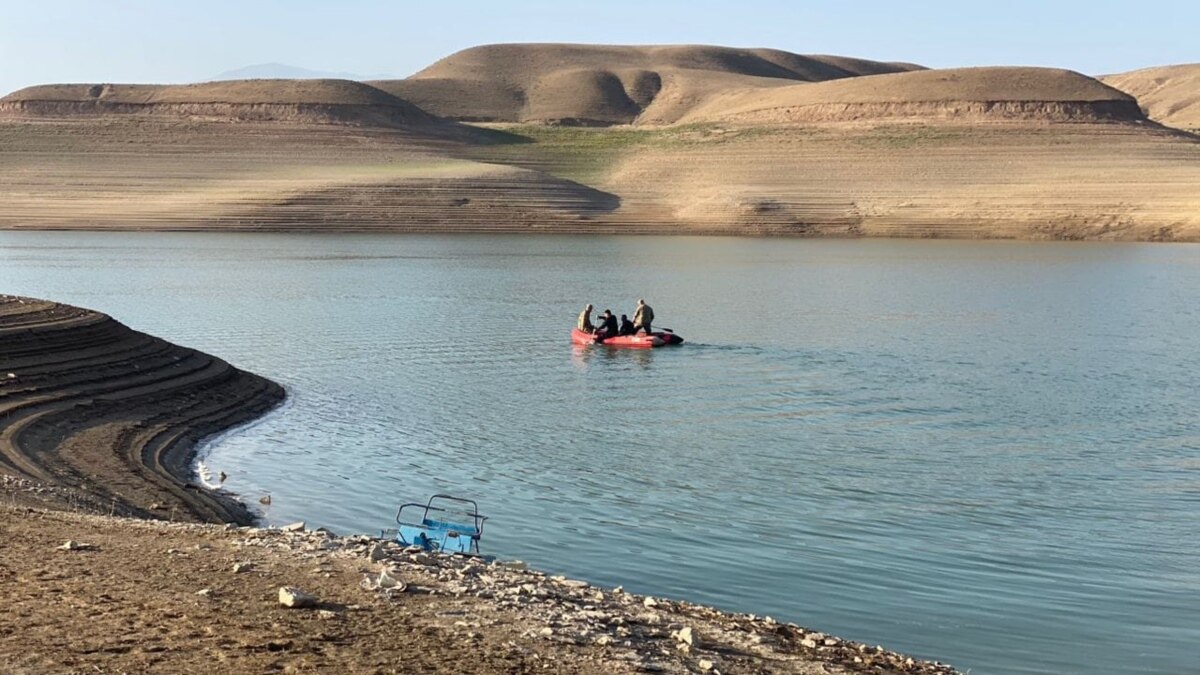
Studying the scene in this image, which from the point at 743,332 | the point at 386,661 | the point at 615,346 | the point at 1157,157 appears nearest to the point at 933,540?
the point at 386,661

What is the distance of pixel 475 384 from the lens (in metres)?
28.0

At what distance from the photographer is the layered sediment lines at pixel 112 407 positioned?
15805 mm

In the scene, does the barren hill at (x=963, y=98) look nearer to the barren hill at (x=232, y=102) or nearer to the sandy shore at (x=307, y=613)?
the barren hill at (x=232, y=102)

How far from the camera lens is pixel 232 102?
391 ft

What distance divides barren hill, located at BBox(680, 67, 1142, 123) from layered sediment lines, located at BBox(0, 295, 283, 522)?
96.5 meters

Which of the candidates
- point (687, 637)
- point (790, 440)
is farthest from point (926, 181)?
point (687, 637)

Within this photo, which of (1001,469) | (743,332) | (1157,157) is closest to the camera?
(1001,469)

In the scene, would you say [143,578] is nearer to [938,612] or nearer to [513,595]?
[513,595]

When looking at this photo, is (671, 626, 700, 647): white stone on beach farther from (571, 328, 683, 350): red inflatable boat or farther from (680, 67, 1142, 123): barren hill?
(680, 67, 1142, 123): barren hill

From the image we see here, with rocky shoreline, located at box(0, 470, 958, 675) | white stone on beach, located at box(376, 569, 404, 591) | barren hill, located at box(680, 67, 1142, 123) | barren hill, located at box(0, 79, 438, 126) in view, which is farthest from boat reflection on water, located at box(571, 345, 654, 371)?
barren hill, located at box(0, 79, 438, 126)

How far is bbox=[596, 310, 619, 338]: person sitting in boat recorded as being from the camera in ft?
116

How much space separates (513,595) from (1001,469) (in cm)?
1096

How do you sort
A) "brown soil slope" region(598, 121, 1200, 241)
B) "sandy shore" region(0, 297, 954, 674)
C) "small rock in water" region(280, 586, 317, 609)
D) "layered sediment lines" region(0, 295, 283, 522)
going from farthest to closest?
1. "brown soil slope" region(598, 121, 1200, 241)
2. "layered sediment lines" region(0, 295, 283, 522)
3. "small rock in water" region(280, 586, 317, 609)
4. "sandy shore" region(0, 297, 954, 674)

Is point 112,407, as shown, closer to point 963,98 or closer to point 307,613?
point 307,613
